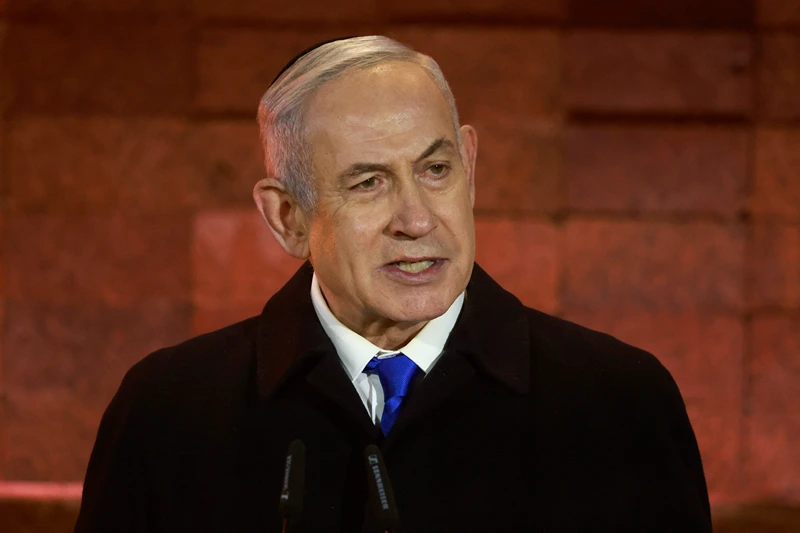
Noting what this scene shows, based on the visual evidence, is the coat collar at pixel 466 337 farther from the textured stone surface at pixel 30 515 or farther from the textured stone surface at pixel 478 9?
the textured stone surface at pixel 30 515

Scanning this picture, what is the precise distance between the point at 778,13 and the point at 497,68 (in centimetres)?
77

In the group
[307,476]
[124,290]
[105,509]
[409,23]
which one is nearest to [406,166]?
[307,476]

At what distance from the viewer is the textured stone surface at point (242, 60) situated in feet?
8.99

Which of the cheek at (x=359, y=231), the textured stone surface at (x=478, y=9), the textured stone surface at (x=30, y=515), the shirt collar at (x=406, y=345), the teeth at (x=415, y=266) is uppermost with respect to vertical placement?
the textured stone surface at (x=478, y=9)

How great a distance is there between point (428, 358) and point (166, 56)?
1611 millimetres

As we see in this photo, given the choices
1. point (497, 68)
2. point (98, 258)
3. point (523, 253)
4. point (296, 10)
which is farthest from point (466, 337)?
point (98, 258)

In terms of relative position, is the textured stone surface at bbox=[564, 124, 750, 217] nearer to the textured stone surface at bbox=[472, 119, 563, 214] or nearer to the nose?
the textured stone surface at bbox=[472, 119, 563, 214]

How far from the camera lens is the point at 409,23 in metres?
2.73

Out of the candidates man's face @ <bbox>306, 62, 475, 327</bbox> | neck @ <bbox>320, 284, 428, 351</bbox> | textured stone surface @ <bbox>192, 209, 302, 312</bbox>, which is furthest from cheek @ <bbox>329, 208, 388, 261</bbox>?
textured stone surface @ <bbox>192, 209, 302, 312</bbox>

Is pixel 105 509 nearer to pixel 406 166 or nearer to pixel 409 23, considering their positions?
pixel 406 166

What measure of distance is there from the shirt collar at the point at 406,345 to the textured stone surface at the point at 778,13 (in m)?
1.62

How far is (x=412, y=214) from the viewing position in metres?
1.42

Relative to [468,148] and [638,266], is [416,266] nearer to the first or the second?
[468,148]

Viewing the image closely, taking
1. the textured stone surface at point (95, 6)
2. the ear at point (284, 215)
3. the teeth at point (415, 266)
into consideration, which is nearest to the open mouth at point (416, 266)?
the teeth at point (415, 266)
